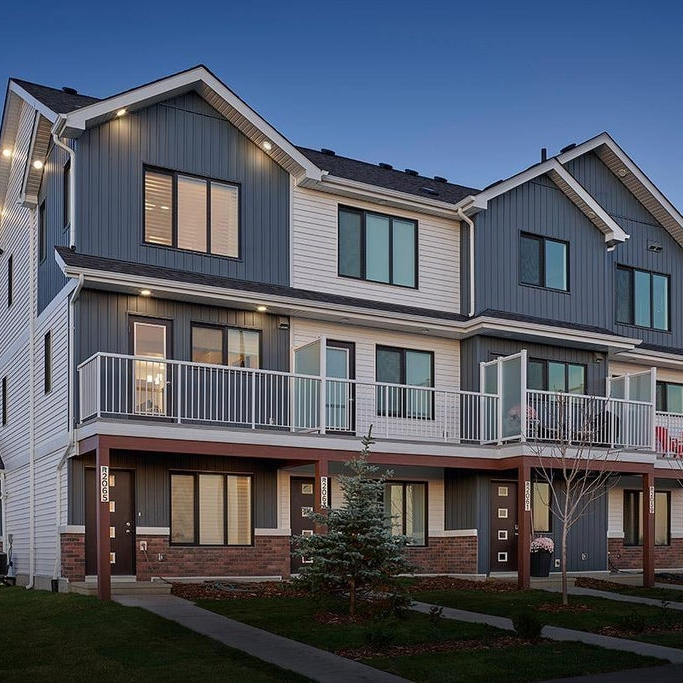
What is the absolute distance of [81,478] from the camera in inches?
725

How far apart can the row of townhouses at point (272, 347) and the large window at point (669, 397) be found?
1.42 meters

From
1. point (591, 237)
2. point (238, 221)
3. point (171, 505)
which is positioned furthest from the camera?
point (591, 237)

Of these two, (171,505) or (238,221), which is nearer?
(171,505)

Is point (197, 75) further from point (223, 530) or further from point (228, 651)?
point (228, 651)

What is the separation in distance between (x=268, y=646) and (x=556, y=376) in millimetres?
13060

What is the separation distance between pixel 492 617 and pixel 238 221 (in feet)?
31.2

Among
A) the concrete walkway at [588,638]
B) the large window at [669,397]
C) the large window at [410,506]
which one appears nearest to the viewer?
the concrete walkway at [588,638]

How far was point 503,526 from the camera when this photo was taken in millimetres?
22562

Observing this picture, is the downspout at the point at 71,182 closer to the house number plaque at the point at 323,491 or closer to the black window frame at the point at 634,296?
the house number plaque at the point at 323,491

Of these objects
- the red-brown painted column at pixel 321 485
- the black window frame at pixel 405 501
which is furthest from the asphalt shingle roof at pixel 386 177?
the red-brown painted column at pixel 321 485

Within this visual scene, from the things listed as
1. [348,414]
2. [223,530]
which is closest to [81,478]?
[223,530]

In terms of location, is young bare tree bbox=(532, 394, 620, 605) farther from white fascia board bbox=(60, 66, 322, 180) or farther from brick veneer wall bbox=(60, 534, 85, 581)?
brick veneer wall bbox=(60, 534, 85, 581)

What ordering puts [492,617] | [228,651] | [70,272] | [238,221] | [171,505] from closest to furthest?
1. [228,651]
2. [492,617]
3. [70,272]
4. [171,505]
5. [238,221]

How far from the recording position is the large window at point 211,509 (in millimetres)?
19250
